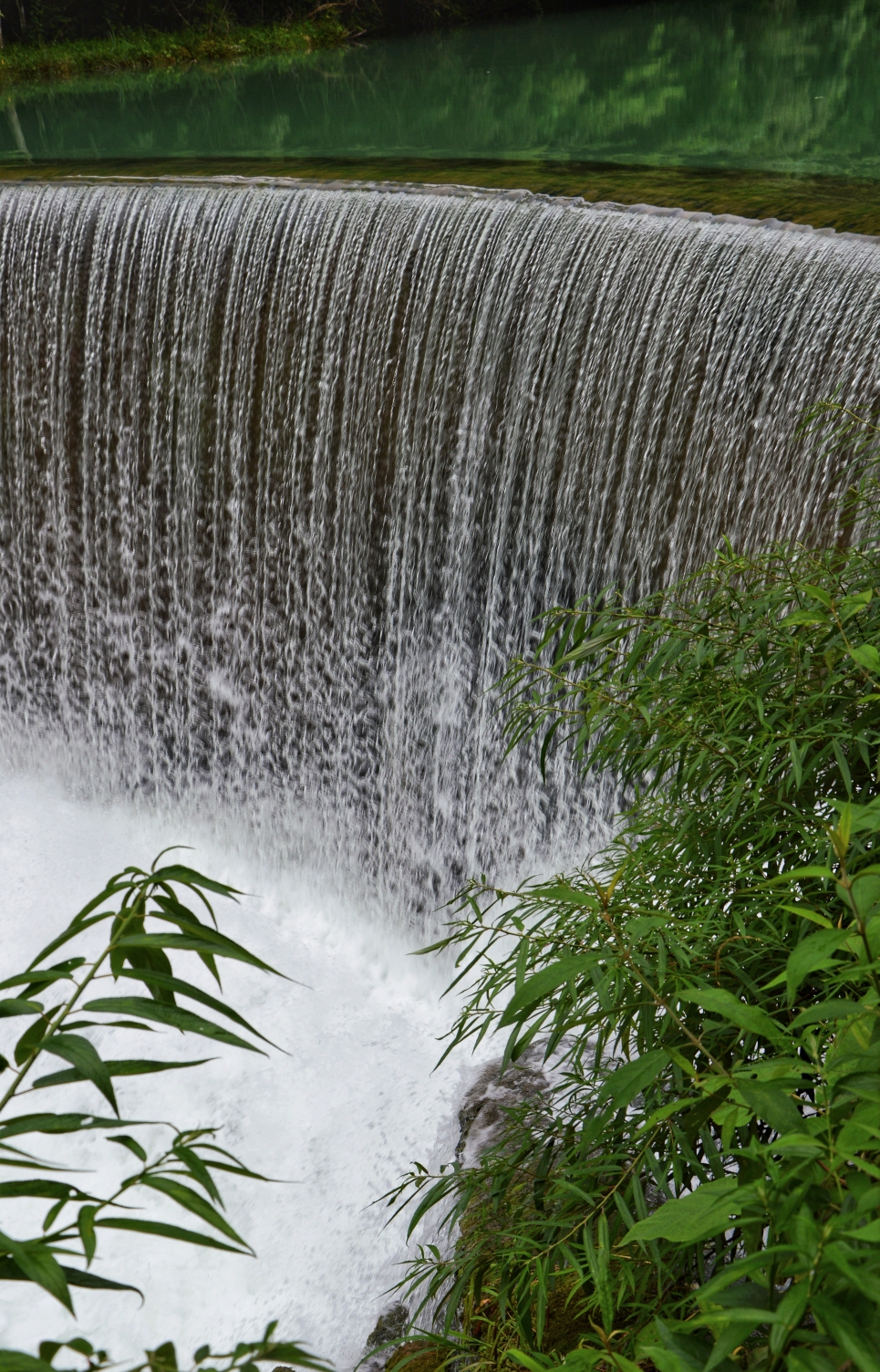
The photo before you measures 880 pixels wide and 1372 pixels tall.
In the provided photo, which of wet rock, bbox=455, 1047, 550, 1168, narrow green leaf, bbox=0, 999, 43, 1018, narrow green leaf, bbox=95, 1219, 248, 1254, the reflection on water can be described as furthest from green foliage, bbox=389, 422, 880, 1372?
the reflection on water

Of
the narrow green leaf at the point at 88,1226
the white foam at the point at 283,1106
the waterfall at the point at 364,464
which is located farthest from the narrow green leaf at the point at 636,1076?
the waterfall at the point at 364,464

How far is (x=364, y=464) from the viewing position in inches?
183

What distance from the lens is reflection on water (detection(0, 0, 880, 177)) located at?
7254mm

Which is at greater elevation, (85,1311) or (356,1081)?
(356,1081)

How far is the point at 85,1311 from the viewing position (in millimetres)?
3422

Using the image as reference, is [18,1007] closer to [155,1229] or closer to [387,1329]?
[155,1229]

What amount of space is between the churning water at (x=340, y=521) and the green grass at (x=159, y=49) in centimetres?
850

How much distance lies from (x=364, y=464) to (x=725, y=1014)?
4.00 meters

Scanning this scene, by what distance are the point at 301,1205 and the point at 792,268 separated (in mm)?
3191

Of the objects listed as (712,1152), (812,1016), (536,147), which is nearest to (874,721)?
(712,1152)

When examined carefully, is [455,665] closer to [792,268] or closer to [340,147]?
[792,268]

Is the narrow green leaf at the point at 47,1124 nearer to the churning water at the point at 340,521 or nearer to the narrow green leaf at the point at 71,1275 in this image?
the narrow green leaf at the point at 71,1275

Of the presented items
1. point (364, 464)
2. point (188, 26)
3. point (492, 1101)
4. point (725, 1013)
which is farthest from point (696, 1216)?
point (188, 26)

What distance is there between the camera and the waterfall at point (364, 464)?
12.6ft
